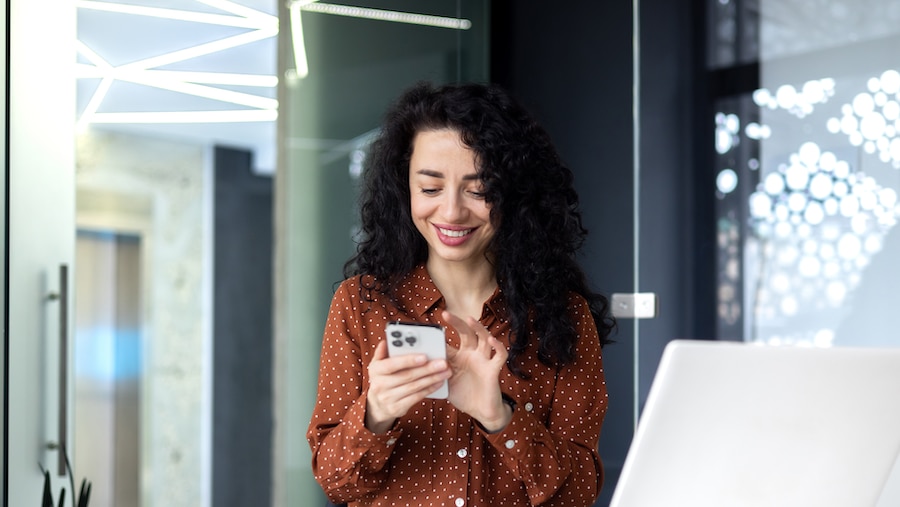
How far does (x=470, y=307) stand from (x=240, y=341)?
17.2 ft

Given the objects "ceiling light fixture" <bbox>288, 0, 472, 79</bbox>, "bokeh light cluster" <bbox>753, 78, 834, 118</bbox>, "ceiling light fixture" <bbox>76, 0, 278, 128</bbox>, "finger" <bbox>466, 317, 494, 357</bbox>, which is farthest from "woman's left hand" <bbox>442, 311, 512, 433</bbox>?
"ceiling light fixture" <bbox>76, 0, 278, 128</bbox>

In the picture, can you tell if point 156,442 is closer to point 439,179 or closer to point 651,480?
point 439,179

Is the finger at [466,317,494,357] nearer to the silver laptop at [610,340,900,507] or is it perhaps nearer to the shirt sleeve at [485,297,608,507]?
the shirt sleeve at [485,297,608,507]

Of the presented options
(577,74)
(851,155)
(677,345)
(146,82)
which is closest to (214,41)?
(146,82)

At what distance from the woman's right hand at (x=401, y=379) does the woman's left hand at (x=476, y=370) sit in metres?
0.05

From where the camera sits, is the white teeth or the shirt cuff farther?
the white teeth

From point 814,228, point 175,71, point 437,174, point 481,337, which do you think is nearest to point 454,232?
point 437,174

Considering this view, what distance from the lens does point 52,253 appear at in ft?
10.7

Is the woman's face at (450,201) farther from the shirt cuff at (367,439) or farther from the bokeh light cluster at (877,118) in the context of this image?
the bokeh light cluster at (877,118)

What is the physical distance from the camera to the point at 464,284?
1.87 m

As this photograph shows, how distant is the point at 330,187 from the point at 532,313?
1846 mm

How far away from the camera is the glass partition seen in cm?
351

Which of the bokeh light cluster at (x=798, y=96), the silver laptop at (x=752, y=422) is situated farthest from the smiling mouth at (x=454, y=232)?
the bokeh light cluster at (x=798, y=96)

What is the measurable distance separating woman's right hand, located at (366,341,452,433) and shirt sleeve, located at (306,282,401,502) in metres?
0.07
